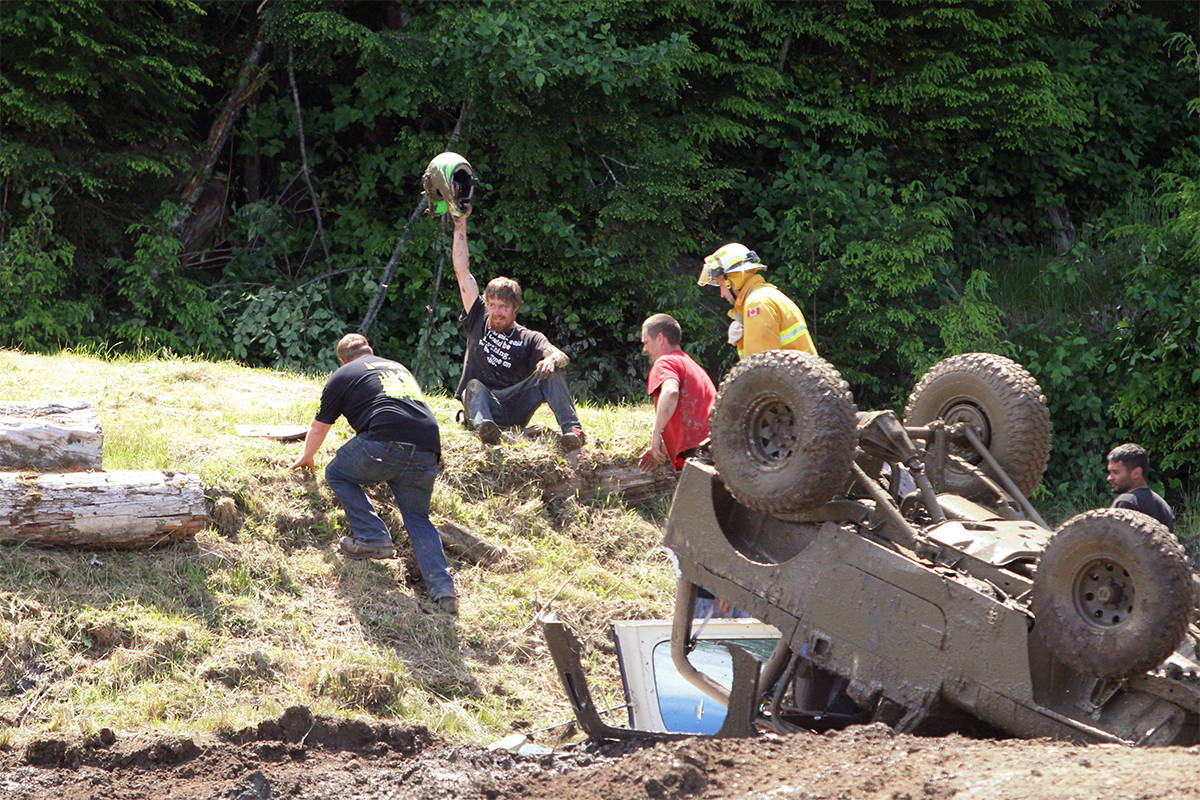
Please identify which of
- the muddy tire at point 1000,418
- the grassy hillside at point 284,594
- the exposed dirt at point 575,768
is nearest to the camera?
the exposed dirt at point 575,768

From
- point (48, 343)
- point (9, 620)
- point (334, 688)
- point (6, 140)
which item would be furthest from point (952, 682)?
point (6, 140)

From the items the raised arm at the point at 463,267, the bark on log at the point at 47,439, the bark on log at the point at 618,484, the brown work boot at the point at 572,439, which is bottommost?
the bark on log at the point at 618,484

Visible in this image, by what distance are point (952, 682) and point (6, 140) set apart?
33.3 ft

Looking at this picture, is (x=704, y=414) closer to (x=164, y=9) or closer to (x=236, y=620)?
(x=236, y=620)

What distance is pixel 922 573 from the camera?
5.00 metres

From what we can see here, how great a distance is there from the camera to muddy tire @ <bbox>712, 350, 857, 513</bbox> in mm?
5168

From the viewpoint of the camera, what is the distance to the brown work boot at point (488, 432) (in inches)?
334

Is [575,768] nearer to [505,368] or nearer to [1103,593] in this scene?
[1103,593]

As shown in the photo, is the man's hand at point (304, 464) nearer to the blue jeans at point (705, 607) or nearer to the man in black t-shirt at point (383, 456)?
the man in black t-shirt at point (383, 456)

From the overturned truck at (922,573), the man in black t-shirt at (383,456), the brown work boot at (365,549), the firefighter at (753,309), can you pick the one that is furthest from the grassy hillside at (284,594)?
the firefighter at (753,309)

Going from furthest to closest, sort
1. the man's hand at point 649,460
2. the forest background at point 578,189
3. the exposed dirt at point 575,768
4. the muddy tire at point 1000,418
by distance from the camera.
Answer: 1. the forest background at point 578,189
2. the man's hand at point 649,460
3. the muddy tire at point 1000,418
4. the exposed dirt at point 575,768

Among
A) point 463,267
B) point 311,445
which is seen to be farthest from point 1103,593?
point 463,267

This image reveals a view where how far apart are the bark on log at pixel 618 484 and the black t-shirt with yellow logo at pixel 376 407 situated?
5.29ft

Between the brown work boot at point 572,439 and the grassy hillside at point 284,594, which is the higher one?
the brown work boot at point 572,439
